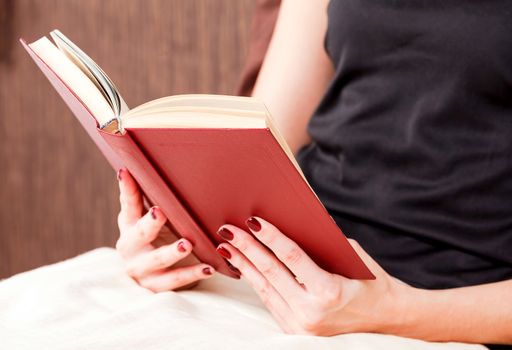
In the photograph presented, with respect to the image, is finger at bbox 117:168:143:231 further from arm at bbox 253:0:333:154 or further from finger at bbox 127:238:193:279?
arm at bbox 253:0:333:154

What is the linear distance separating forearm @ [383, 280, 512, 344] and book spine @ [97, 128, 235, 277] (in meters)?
0.20

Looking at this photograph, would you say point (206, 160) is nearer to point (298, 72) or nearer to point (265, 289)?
point (265, 289)

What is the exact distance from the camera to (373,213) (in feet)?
3.17

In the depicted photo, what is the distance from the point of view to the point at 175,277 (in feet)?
2.88

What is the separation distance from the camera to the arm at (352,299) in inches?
29.5

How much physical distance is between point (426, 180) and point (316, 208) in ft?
1.06

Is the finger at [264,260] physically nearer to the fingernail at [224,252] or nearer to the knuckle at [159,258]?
the fingernail at [224,252]

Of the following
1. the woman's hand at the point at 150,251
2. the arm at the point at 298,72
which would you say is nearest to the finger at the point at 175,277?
the woman's hand at the point at 150,251

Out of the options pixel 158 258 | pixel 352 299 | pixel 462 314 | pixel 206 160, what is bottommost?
pixel 462 314

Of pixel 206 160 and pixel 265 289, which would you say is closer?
pixel 206 160

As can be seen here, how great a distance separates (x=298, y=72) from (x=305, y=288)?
0.48m

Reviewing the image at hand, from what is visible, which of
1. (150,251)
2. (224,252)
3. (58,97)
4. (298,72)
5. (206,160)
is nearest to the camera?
(206,160)

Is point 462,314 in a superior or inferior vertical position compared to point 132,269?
inferior

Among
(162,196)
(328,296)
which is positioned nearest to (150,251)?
(162,196)
